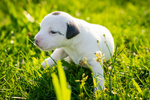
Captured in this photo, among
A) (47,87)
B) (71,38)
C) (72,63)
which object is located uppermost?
(71,38)

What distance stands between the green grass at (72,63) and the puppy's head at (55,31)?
0.40 m

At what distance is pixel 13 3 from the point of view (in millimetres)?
4527

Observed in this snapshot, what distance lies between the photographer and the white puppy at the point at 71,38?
6.37 ft

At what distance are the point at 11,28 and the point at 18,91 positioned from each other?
1.80 metres

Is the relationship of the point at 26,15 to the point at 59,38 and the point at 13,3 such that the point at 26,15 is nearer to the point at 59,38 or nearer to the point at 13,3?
the point at 13,3

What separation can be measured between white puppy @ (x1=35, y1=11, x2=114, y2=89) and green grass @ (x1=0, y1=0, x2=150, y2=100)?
16 cm

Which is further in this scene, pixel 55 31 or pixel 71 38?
pixel 71 38

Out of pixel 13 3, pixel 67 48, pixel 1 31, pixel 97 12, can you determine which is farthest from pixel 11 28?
pixel 97 12

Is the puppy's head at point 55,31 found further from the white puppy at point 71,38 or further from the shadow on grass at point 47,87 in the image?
the shadow on grass at point 47,87

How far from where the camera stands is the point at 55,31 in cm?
194

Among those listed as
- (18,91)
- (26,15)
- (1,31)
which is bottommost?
(18,91)

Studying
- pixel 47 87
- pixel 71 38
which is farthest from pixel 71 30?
pixel 47 87

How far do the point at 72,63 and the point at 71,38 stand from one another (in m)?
0.54

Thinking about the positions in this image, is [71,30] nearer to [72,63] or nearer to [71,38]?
[71,38]
